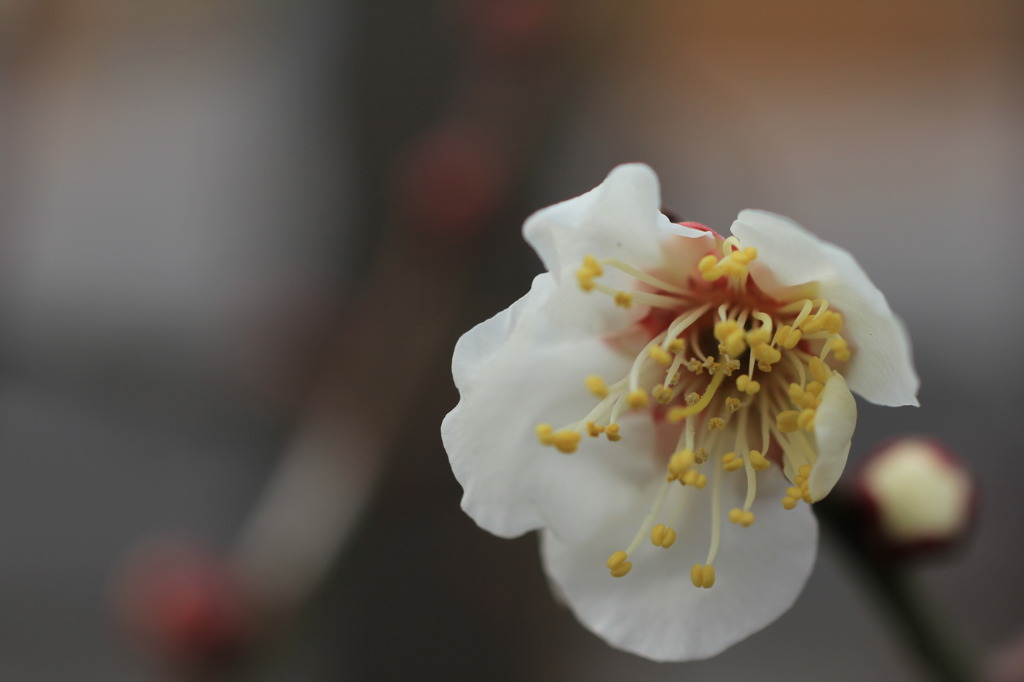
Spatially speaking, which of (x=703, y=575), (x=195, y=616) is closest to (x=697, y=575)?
(x=703, y=575)

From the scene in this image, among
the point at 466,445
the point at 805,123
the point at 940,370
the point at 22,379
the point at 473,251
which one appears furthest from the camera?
the point at 805,123

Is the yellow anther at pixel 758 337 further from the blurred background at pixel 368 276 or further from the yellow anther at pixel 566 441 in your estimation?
the blurred background at pixel 368 276

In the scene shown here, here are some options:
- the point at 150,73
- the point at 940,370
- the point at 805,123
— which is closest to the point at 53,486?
the point at 150,73

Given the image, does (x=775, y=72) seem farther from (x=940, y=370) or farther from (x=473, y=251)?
(x=473, y=251)

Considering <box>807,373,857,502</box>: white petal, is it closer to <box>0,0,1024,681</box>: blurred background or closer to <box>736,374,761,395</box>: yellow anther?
<box>736,374,761,395</box>: yellow anther

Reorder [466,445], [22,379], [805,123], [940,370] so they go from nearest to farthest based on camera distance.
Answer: [466,445] → [22,379] → [940,370] → [805,123]

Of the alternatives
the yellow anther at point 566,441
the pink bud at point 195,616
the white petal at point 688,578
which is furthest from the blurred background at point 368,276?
the yellow anther at point 566,441

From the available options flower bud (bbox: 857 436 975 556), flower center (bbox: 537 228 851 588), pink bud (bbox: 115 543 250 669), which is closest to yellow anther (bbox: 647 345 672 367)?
flower center (bbox: 537 228 851 588)

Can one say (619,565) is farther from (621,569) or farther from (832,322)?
(832,322)
